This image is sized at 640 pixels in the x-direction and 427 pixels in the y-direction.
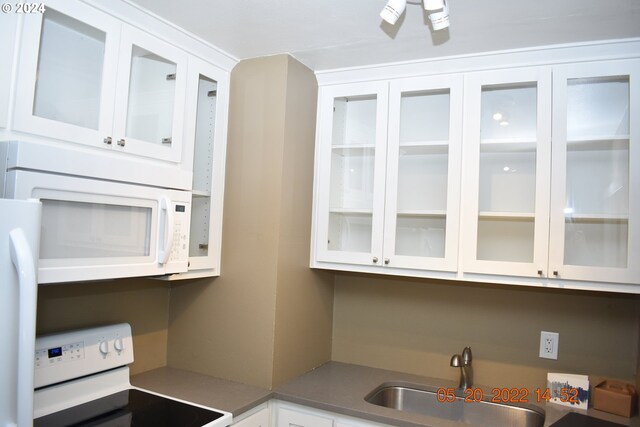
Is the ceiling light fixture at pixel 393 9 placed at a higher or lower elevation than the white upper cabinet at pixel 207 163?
higher

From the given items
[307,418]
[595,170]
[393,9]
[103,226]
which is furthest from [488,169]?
[103,226]

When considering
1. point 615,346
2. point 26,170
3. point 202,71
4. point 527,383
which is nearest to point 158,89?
point 202,71

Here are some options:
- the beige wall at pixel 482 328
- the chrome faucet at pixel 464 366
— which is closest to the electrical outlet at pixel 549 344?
the beige wall at pixel 482 328

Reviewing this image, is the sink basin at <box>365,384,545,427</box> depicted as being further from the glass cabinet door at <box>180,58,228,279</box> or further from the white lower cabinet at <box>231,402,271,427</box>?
the glass cabinet door at <box>180,58,228,279</box>

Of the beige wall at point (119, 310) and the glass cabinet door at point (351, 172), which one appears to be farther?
A: the glass cabinet door at point (351, 172)

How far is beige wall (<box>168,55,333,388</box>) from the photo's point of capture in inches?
83.3

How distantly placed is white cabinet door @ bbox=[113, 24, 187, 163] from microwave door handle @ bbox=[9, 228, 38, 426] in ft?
2.25

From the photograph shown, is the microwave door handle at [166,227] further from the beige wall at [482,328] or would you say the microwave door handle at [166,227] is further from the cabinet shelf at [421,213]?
the beige wall at [482,328]

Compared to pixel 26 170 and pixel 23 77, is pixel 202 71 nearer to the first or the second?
pixel 23 77

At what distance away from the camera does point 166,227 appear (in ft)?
5.71

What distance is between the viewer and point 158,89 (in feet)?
6.28

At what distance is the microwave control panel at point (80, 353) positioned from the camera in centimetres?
Result: 169

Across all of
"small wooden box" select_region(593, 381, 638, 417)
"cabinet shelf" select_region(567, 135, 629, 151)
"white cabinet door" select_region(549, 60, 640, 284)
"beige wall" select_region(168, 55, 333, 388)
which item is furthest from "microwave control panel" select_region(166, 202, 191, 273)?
"small wooden box" select_region(593, 381, 638, 417)

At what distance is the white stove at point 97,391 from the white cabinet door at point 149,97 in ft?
2.61
